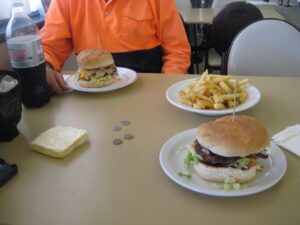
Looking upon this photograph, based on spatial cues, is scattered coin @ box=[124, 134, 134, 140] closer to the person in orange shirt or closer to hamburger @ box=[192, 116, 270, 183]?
hamburger @ box=[192, 116, 270, 183]

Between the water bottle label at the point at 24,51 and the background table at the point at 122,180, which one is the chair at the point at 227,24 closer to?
the background table at the point at 122,180

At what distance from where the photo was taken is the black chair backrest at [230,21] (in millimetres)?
2768

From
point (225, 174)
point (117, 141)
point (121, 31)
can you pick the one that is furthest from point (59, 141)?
point (121, 31)

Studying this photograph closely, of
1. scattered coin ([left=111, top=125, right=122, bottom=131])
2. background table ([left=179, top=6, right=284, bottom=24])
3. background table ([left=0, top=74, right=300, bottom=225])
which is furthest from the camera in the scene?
background table ([left=179, top=6, right=284, bottom=24])

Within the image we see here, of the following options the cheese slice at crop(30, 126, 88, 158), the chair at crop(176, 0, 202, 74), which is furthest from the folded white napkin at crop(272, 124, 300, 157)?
the chair at crop(176, 0, 202, 74)

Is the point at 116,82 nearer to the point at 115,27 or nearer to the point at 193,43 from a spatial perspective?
the point at 115,27

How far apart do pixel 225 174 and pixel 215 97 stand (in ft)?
1.32

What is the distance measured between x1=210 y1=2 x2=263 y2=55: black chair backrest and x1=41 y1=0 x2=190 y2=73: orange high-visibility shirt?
44.8 inches

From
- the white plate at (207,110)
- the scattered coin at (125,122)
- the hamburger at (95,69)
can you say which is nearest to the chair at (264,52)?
the white plate at (207,110)

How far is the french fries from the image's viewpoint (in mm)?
1101

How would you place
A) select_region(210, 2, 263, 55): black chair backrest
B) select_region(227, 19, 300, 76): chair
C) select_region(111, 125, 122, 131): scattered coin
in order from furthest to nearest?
1. select_region(210, 2, 263, 55): black chair backrest
2. select_region(227, 19, 300, 76): chair
3. select_region(111, 125, 122, 131): scattered coin

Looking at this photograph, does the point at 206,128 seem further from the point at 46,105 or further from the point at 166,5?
the point at 166,5

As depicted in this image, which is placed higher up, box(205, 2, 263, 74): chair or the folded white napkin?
the folded white napkin

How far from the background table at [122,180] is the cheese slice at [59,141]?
0.06 ft
